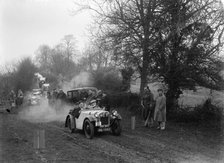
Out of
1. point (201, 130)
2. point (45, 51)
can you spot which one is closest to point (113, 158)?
point (201, 130)

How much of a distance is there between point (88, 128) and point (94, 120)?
1.36 ft

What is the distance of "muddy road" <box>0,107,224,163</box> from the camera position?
28.0ft

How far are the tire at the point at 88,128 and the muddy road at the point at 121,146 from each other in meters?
0.20

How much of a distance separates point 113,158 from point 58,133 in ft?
16.7

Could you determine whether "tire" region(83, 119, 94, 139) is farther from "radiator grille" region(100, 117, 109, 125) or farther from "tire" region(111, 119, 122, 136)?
"tire" region(111, 119, 122, 136)

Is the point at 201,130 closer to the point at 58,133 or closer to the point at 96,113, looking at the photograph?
the point at 96,113

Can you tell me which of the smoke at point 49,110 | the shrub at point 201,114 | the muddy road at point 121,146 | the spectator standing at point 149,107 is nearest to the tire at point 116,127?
the muddy road at point 121,146

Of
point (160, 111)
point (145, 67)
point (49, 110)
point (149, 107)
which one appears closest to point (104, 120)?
point (160, 111)

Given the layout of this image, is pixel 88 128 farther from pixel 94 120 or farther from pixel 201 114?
pixel 201 114

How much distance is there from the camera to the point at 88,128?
Answer: 12.0 m

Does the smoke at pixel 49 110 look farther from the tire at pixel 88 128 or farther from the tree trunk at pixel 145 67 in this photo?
the tire at pixel 88 128

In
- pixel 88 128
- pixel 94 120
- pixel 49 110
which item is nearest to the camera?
pixel 94 120

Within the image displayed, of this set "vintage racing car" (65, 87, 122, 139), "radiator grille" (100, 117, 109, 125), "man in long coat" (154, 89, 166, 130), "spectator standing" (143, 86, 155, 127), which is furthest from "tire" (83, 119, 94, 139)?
"spectator standing" (143, 86, 155, 127)

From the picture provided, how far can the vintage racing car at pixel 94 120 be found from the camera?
11.8 meters
